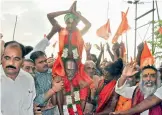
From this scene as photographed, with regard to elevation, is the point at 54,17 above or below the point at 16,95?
above

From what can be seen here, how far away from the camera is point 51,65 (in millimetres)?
5789

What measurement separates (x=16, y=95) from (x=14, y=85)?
97mm

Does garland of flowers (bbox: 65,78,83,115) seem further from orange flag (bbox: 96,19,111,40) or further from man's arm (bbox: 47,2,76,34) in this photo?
orange flag (bbox: 96,19,111,40)

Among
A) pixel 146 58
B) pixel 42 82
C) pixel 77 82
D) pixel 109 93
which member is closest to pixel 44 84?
pixel 42 82

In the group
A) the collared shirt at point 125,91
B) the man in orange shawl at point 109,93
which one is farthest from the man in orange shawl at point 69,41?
the collared shirt at point 125,91

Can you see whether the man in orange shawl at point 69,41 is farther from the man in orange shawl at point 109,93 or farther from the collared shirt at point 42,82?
the man in orange shawl at point 109,93

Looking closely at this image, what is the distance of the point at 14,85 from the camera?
3.54 metres

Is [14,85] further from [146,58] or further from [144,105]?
[146,58]

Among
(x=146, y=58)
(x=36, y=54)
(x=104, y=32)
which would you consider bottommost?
(x=36, y=54)

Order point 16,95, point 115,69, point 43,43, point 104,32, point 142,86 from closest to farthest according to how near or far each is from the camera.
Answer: point 16,95
point 142,86
point 115,69
point 43,43
point 104,32

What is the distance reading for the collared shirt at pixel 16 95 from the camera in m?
3.48

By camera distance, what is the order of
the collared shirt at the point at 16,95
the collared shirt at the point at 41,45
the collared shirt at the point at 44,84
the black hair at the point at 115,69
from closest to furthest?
the collared shirt at the point at 16,95, the collared shirt at the point at 44,84, the black hair at the point at 115,69, the collared shirt at the point at 41,45

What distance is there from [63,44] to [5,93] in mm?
1972

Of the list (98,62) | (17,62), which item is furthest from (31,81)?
(98,62)
